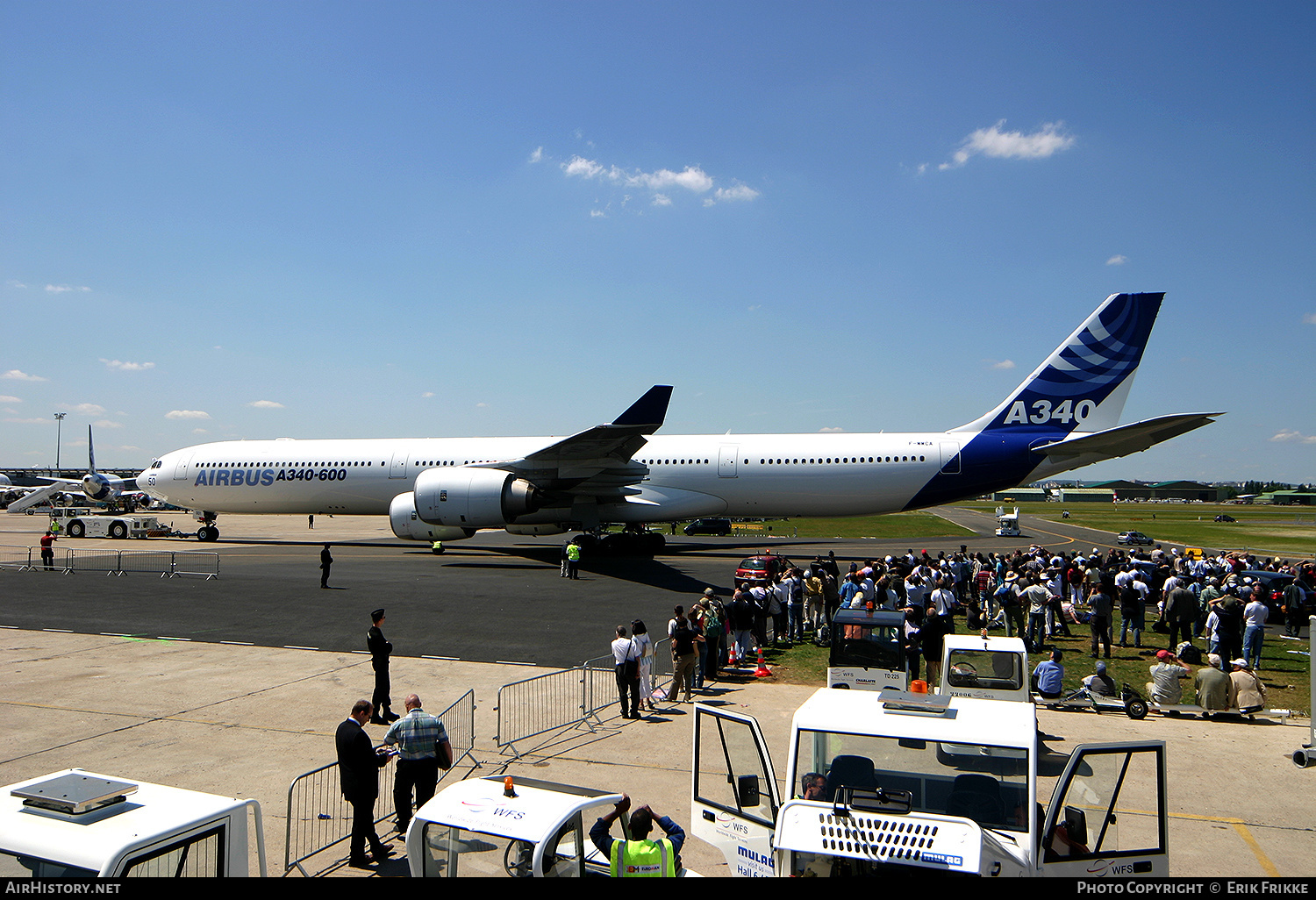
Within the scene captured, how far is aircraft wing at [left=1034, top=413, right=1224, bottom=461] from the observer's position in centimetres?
2341

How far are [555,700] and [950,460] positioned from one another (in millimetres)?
21895

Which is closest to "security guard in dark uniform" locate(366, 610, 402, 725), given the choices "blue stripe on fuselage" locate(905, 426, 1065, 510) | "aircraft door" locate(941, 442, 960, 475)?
"blue stripe on fuselage" locate(905, 426, 1065, 510)

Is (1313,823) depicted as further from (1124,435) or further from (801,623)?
(1124,435)

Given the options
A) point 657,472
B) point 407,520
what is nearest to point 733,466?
point 657,472

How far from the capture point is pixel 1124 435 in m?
25.3

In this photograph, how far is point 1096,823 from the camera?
5.34 metres

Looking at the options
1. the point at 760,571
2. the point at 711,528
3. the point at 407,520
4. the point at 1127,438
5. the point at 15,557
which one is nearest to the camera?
the point at 760,571

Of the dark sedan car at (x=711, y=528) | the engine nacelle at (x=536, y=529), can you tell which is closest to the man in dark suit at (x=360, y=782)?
the engine nacelle at (x=536, y=529)

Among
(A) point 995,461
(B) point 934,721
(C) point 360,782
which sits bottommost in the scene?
(C) point 360,782

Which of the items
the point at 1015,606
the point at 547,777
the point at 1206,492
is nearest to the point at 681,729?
the point at 547,777

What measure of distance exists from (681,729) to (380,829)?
14.0 ft

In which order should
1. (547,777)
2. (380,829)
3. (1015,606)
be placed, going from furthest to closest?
(1015,606)
(547,777)
(380,829)

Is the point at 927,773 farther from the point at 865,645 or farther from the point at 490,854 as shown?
the point at 865,645

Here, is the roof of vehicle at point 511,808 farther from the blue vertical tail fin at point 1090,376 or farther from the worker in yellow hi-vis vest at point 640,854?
the blue vertical tail fin at point 1090,376
